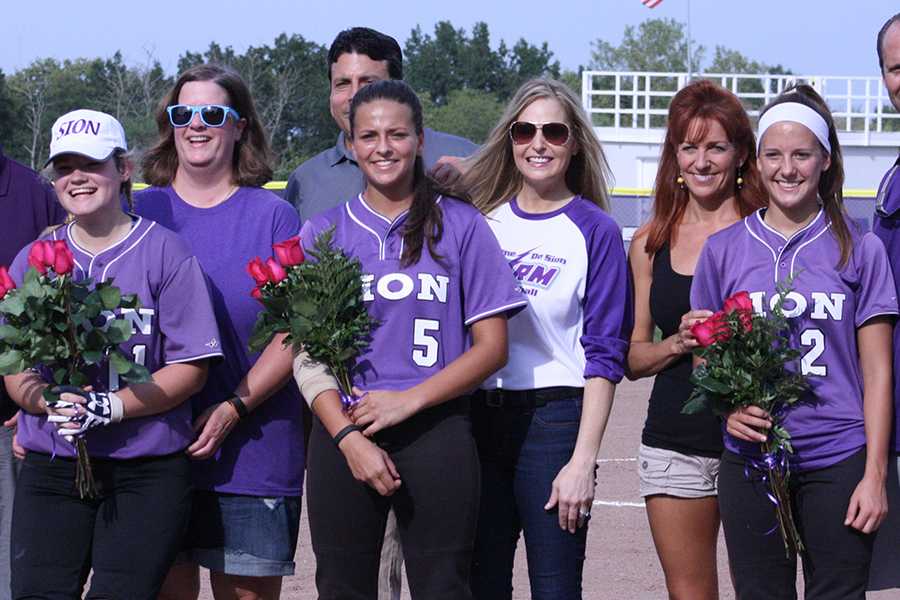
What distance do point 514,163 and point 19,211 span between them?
1951 millimetres

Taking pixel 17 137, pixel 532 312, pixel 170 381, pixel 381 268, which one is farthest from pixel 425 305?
pixel 17 137

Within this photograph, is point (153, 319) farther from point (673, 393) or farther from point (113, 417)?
point (673, 393)

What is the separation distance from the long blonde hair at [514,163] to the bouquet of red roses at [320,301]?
2.56 feet

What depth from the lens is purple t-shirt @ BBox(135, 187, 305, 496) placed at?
15.2ft

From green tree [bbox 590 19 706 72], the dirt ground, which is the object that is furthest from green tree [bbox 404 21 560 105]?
the dirt ground

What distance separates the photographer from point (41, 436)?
14.0ft

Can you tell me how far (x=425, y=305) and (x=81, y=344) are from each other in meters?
1.11

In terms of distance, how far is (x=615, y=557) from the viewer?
24.2ft

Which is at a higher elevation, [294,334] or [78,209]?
[78,209]

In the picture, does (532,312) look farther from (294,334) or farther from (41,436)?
(41,436)

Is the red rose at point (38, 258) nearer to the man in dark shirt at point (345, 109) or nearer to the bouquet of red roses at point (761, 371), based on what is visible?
the man in dark shirt at point (345, 109)

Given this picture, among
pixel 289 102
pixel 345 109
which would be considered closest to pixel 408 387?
pixel 345 109

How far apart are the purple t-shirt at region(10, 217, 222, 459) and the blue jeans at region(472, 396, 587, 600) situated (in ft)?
3.37

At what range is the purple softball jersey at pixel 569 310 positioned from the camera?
4.46 metres
